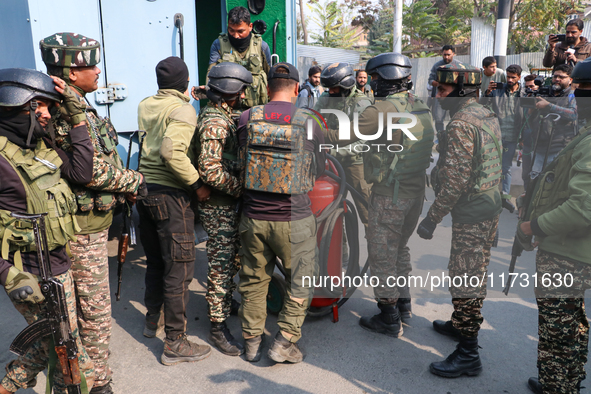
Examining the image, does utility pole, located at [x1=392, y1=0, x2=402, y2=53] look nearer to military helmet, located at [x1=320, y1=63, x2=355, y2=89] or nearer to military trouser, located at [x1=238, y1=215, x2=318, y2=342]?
military helmet, located at [x1=320, y1=63, x2=355, y2=89]

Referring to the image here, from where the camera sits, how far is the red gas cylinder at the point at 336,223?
3270 mm

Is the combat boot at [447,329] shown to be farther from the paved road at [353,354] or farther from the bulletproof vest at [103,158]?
the bulletproof vest at [103,158]

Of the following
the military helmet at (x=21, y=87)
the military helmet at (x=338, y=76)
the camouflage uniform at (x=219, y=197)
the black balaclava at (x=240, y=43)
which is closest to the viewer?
the military helmet at (x=21, y=87)

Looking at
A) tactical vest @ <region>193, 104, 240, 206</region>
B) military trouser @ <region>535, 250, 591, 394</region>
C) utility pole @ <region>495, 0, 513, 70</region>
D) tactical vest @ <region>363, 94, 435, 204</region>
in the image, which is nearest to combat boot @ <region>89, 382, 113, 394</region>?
tactical vest @ <region>193, 104, 240, 206</region>

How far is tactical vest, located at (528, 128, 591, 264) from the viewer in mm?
2205

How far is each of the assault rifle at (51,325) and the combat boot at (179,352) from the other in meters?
0.78

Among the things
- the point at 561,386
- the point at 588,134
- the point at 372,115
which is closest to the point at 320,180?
the point at 372,115

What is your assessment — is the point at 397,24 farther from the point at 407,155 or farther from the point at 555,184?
the point at 555,184

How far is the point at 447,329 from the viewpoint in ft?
10.8

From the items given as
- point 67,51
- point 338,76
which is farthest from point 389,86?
point 67,51

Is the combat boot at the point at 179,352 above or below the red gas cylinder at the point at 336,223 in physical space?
below

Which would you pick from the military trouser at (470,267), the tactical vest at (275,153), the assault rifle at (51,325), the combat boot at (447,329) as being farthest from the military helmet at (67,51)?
the combat boot at (447,329)

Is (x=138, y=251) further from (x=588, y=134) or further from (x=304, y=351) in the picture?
(x=588, y=134)

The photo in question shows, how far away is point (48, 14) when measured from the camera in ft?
10.9
